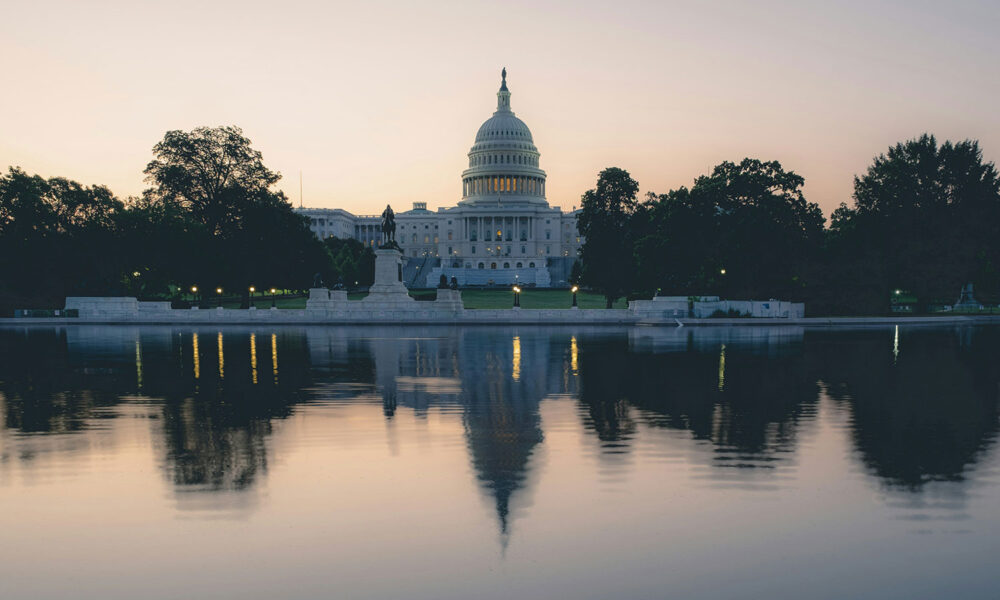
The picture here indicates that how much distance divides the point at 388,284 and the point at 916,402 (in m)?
43.2

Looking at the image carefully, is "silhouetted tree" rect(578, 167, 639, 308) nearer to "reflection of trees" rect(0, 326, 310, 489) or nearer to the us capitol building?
"reflection of trees" rect(0, 326, 310, 489)

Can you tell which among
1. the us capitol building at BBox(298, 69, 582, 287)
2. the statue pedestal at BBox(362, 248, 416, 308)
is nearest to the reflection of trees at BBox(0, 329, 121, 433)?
the statue pedestal at BBox(362, 248, 416, 308)

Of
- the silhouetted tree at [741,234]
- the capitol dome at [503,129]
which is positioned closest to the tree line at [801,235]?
the silhouetted tree at [741,234]

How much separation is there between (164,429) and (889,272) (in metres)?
59.4

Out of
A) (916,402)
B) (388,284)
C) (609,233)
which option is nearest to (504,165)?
(609,233)

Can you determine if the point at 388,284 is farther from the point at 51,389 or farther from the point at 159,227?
the point at 51,389

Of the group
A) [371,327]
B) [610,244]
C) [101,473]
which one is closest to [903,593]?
[101,473]

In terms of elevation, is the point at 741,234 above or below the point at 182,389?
above

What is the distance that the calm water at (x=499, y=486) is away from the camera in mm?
6000

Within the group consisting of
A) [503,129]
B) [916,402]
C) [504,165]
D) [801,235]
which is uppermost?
[503,129]

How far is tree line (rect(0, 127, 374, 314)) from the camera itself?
55.9 m

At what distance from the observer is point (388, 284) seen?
53.0 metres

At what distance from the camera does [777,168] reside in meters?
52.6

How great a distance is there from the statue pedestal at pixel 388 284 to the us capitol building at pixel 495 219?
10707 centimetres
